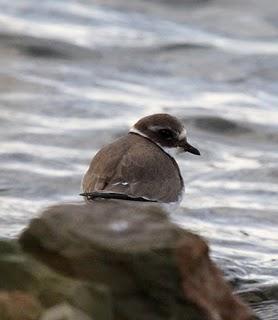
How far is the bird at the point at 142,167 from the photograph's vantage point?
795cm

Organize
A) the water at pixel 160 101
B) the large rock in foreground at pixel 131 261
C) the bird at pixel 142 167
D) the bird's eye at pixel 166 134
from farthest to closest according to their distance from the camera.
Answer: the water at pixel 160 101, the bird's eye at pixel 166 134, the bird at pixel 142 167, the large rock in foreground at pixel 131 261

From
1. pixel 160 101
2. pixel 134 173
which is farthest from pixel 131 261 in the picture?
pixel 160 101

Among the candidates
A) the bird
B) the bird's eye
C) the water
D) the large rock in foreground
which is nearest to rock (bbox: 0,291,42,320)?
the large rock in foreground

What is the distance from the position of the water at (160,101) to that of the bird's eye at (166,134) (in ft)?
2.51

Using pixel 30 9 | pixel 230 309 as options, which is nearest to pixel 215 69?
pixel 30 9

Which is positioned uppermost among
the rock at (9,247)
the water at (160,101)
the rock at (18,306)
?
the rock at (9,247)

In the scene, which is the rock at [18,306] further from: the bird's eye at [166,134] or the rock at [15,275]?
the bird's eye at [166,134]

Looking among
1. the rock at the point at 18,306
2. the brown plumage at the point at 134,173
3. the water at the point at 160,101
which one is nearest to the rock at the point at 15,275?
the rock at the point at 18,306

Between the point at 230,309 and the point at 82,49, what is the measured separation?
9.37m

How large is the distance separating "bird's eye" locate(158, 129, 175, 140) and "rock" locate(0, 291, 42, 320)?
370cm

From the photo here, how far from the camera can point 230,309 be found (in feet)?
19.1

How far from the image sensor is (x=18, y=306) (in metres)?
5.37

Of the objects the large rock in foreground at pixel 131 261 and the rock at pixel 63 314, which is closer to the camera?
the rock at pixel 63 314

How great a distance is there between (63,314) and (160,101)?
7.93m
